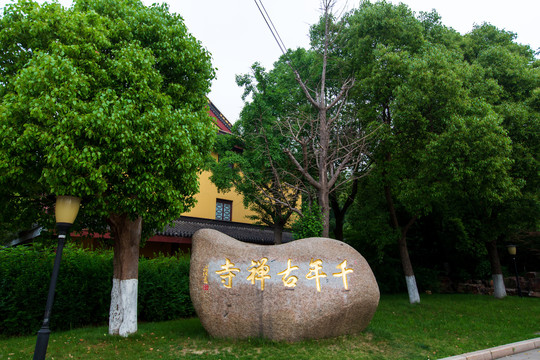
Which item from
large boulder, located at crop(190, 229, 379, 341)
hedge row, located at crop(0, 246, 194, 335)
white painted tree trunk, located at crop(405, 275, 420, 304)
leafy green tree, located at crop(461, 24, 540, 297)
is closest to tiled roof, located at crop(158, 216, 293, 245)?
hedge row, located at crop(0, 246, 194, 335)

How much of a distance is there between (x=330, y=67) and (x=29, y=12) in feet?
38.9

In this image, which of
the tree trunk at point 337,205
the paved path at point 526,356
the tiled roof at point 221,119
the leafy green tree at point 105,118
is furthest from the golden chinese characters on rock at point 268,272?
the tiled roof at point 221,119

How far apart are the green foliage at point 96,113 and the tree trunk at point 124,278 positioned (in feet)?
2.31

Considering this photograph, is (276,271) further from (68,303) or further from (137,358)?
(68,303)

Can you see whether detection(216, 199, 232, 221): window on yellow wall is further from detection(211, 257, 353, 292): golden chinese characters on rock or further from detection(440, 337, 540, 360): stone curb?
detection(440, 337, 540, 360): stone curb

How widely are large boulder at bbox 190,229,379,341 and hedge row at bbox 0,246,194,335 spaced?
3487 mm

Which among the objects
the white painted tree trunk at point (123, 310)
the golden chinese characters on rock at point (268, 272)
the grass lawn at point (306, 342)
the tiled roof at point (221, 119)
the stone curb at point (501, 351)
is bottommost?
the stone curb at point (501, 351)

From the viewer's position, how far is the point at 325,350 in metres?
6.72

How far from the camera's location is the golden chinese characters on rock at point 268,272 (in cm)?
727

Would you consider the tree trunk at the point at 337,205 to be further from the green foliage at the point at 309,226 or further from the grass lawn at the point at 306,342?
the grass lawn at the point at 306,342

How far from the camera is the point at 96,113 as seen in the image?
20.0ft

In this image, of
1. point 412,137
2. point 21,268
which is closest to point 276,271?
point 21,268

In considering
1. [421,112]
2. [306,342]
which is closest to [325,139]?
[421,112]

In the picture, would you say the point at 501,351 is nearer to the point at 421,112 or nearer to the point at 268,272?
the point at 268,272
